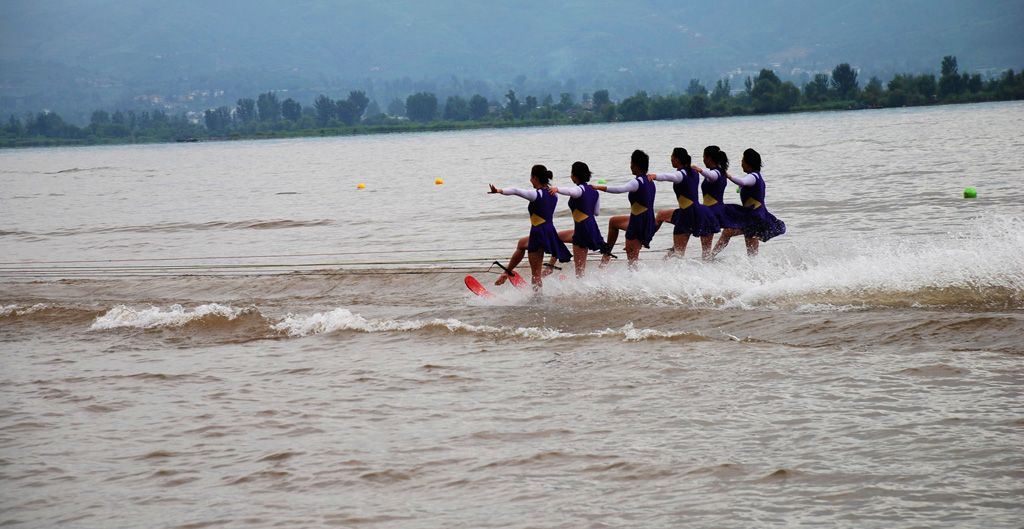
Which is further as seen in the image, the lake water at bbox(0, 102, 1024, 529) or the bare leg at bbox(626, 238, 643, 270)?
the bare leg at bbox(626, 238, 643, 270)

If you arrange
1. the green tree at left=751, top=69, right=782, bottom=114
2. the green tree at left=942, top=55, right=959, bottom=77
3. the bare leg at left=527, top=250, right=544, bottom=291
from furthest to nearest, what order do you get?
the green tree at left=751, top=69, right=782, bottom=114, the green tree at left=942, top=55, right=959, bottom=77, the bare leg at left=527, top=250, right=544, bottom=291

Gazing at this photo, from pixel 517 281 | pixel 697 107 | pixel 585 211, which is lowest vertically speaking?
pixel 517 281

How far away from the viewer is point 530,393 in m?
7.91

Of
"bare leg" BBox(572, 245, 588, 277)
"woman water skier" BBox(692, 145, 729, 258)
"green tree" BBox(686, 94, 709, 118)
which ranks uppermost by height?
"green tree" BBox(686, 94, 709, 118)

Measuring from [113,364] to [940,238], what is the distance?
12227mm

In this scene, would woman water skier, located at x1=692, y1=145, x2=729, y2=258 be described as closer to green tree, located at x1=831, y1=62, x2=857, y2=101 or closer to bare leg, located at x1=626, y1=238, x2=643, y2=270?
bare leg, located at x1=626, y1=238, x2=643, y2=270

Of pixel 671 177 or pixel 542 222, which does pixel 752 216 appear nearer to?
pixel 671 177

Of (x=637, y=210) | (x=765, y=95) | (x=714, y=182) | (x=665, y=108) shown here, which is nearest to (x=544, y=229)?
(x=637, y=210)

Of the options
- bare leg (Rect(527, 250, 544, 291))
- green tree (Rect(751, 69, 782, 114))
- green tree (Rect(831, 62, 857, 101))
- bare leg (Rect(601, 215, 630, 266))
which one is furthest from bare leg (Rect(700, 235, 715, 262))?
green tree (Rect(831, 62, 857, 101))

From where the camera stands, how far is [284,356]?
391 inches

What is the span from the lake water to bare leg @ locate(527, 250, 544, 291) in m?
0.20

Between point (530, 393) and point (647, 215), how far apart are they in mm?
4446

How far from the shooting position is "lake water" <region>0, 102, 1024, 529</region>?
18.7 feet

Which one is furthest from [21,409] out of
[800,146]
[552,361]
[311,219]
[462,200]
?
[800,146]
